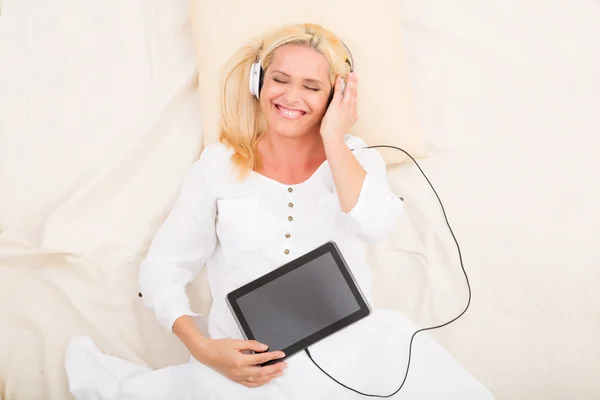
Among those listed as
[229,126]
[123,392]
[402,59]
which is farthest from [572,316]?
[123,392]

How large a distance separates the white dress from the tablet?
0.08 meters

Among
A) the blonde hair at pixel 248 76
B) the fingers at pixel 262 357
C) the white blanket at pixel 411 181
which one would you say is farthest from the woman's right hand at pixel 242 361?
the blonde hair at pixel 248 76

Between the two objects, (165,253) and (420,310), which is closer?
(165,253)

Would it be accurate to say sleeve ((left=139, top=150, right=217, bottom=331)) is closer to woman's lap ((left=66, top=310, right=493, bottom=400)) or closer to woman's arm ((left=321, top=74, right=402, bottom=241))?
woman's lap ((left=66, top=310, right=493, bottom=400))

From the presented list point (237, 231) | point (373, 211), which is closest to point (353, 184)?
point (373, 211)

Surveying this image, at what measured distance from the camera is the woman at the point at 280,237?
1236 millimetres

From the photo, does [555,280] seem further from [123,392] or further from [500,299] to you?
[123,392]

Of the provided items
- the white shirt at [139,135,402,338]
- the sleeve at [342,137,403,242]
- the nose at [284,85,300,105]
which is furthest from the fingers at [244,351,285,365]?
the nose at [284,85,300,105]

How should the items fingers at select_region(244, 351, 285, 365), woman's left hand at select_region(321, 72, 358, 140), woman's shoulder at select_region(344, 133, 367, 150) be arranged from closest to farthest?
fingers at select_region(244, 351, 285, 365)
woman's left hand at select_region(321, 72, 358, 140)
woman's shoulder at select_region(344, 133, 367, 150)

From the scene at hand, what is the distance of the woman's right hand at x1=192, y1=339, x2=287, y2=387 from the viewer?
118 centimetres

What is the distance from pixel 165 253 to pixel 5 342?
16.4 inches

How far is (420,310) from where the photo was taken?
4.78 ft

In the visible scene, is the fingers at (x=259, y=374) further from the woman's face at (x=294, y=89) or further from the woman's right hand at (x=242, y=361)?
the woman's face at (x=294, y=89)

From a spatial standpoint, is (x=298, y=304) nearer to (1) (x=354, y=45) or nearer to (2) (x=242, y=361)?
(2) (x=242, y=361)
